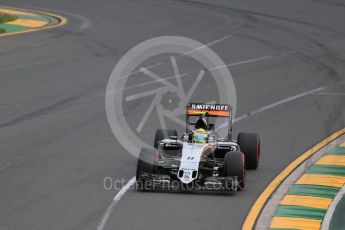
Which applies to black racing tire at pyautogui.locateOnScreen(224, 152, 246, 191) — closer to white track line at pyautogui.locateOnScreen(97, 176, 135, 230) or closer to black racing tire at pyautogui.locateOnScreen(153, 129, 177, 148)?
white track line at pyautogui.locateOnScreen(97, 176, 135, 230)

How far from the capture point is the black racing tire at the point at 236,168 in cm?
1535

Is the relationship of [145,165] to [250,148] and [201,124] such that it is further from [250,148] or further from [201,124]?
[250,148]

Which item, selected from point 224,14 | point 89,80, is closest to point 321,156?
point 89,80

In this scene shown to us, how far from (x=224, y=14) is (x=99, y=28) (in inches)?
249

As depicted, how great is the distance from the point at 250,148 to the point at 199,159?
1698 mm

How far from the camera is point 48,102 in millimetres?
23672

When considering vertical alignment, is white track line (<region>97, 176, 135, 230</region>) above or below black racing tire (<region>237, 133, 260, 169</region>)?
below

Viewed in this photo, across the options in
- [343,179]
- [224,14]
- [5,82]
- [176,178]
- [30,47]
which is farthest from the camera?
[224,14]

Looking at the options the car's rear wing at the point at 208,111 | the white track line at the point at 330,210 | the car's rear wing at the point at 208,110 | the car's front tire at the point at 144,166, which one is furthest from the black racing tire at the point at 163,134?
the white track line at the point at 330,210

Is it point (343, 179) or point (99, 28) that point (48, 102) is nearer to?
point (343, 179)

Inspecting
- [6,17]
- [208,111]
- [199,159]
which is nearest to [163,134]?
[208,111]

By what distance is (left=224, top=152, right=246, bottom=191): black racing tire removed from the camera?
15.4m

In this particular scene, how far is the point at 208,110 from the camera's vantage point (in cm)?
1723

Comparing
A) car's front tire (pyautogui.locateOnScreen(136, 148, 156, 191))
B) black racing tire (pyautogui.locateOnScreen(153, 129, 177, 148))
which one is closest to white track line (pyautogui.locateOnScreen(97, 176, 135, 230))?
car's front tire (pyautogui.locateOnScreen(136, 148, 156, 191))
